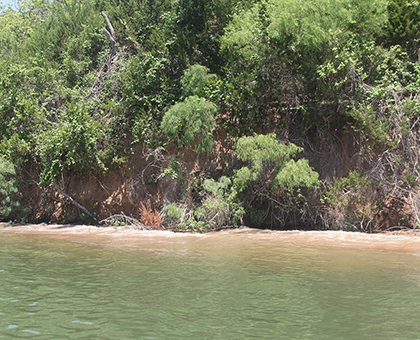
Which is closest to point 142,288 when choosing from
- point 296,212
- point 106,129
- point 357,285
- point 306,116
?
point 357,285

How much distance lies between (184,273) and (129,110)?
441 inches

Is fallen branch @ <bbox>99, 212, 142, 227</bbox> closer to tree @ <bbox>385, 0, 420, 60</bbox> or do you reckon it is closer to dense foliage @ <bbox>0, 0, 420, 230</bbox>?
dense foliage @ <bbox>0, 0, 420, 230</bbox>

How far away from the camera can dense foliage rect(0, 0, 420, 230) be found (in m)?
13.0

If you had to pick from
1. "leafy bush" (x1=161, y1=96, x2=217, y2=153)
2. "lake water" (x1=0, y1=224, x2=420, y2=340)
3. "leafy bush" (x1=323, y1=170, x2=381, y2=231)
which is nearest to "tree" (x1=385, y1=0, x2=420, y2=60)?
"leafy bush" (x1=323, y1=170, x2=381, y2=231)

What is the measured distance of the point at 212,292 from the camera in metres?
5.93

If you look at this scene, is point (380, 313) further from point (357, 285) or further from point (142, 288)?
point (142, 288)

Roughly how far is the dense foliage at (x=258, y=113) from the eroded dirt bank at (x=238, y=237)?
0.99 metres

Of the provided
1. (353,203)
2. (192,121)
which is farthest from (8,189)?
(353,203)

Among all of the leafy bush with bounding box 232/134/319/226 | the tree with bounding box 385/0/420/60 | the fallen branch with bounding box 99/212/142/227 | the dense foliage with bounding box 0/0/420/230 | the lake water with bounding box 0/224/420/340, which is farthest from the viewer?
the fallen branch with bounding box 99/212/142/227

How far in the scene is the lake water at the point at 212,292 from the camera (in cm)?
450

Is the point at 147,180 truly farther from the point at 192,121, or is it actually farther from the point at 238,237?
the point at 238,237

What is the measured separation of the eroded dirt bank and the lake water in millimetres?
264

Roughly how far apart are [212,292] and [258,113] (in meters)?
9.93

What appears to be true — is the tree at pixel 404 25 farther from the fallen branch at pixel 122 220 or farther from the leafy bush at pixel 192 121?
the fallen branch at pixel 122 220
